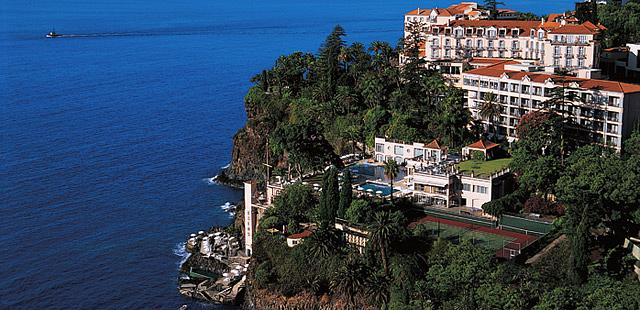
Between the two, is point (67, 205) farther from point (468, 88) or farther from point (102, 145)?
point (468, 88)

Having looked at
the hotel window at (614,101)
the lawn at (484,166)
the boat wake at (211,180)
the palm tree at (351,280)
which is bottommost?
the boat wake at (211,180)

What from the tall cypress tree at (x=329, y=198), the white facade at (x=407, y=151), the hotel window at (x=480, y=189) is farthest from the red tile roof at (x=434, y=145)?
the tall cypress tree at (x=329, y=198)

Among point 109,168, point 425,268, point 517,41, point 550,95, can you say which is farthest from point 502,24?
point 109,168

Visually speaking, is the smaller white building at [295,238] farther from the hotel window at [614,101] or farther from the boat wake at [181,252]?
the hotel window at [614,101]

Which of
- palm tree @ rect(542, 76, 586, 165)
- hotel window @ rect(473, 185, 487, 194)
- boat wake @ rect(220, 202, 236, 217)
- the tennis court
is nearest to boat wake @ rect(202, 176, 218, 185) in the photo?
boat wake @ rect(220, 202, 236, 217)

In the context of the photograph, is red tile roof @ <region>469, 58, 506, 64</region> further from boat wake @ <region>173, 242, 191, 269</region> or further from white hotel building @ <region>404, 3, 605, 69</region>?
boat wake @ <region>173, 242, 191, 269</region>

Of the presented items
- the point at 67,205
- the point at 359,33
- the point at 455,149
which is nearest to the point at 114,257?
the point at 67,205
